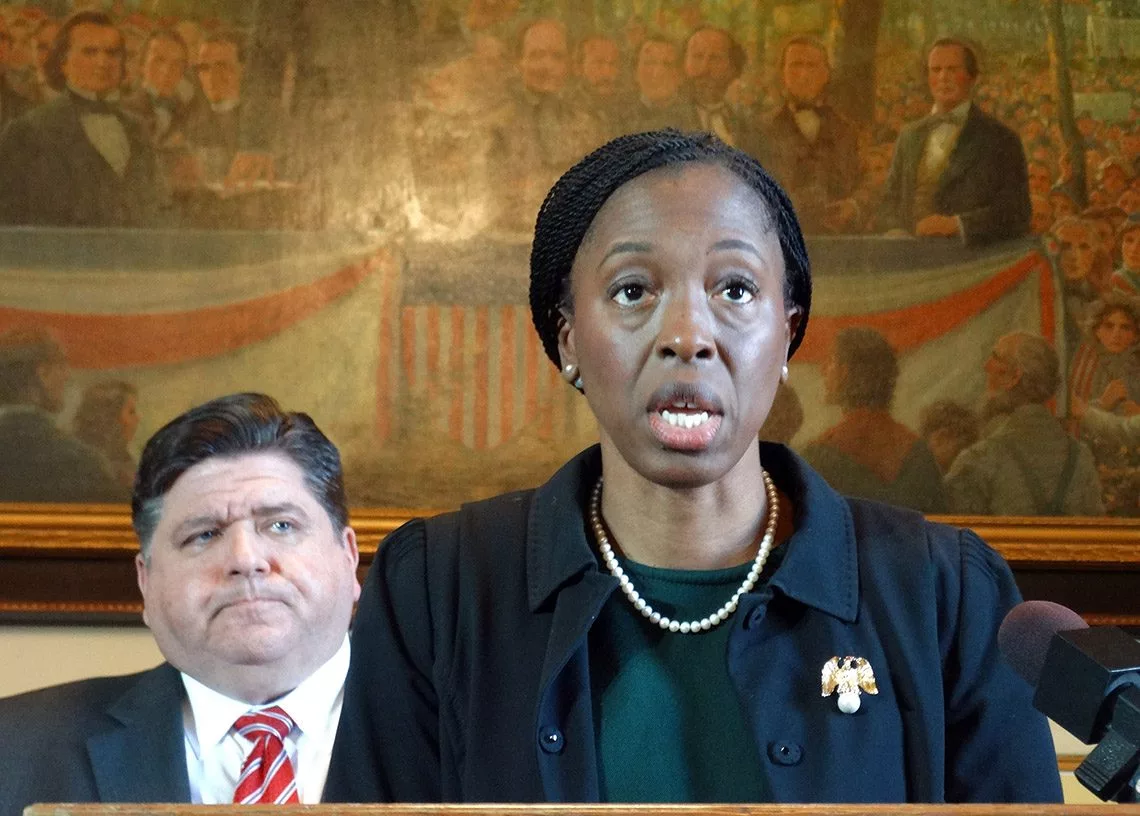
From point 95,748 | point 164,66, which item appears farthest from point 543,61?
point 95,748

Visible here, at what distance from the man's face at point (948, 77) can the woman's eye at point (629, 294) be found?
13.0 feet

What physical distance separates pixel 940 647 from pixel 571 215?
0.71m

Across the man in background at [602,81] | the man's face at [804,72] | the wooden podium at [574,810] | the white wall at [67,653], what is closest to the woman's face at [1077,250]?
the man's face at [804,72]

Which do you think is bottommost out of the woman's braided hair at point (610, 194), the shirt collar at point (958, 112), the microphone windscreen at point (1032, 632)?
the microphone windscreen at point (1032, 632)

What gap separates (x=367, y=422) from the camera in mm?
5316

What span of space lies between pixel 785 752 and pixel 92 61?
4.38 meters

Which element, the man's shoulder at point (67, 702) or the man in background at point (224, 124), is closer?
the man's shoulder at point (67, 702)

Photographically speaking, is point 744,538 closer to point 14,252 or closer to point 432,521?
point 432,521

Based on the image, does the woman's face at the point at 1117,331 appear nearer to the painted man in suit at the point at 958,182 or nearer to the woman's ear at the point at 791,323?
the painted man in suit at the point at 958,182

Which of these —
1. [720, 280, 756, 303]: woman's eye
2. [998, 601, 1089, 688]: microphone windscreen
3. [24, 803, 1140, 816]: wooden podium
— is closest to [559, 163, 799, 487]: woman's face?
[720, 280, 756, 303]: woman's eye

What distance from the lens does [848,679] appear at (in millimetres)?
1827

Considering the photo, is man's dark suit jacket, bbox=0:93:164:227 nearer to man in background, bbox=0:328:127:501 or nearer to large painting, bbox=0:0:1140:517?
large painting, bbox=0:0:1140:517

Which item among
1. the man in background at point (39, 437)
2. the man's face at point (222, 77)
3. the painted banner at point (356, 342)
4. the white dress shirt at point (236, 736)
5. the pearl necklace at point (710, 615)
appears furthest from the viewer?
the man's face at point (222, 77)

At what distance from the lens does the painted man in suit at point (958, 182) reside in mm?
5461
